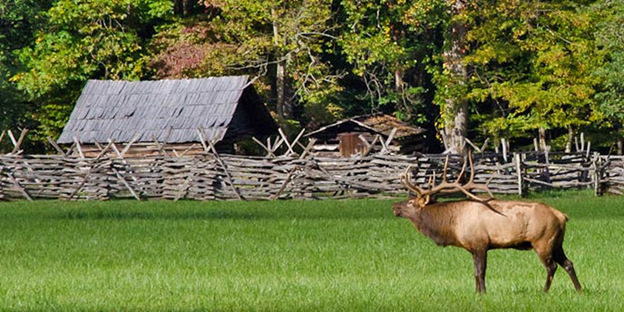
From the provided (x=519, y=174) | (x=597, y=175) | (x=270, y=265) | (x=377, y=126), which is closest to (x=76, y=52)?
(x=377, y=126)

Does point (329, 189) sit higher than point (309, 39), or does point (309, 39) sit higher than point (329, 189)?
point (309, 39)

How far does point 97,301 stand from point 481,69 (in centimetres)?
3782

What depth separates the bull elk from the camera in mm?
12602

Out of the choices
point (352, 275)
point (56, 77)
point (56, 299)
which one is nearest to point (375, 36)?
point (56, 77)

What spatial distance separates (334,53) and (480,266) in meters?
38.1

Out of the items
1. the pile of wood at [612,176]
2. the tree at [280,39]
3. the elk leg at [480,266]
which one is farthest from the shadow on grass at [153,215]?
the tree at [280,39]

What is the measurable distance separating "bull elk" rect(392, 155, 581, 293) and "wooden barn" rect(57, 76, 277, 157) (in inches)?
1128

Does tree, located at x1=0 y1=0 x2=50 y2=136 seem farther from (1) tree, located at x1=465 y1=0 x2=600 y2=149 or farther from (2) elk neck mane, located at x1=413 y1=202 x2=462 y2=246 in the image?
(2) elk neck mane, located at x1=413 y1=202 x2=462 y2=246

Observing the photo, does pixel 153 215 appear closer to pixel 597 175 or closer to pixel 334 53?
pixel 597 175

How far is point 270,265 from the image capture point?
18.2 m

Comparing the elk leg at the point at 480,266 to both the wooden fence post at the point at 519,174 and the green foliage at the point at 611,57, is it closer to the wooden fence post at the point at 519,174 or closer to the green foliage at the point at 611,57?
the wooden fence post at the point at 519,174

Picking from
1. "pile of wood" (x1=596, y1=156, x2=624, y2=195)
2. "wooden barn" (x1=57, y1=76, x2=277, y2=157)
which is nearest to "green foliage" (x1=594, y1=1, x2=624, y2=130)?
"pile of wood" (x1=596, y1=156, x2=624, y2=195)

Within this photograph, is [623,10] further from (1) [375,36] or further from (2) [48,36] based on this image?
(2) [48,36]

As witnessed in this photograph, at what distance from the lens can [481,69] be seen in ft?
162
